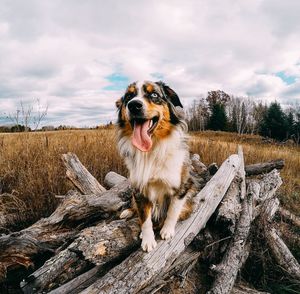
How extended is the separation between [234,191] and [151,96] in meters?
1.98

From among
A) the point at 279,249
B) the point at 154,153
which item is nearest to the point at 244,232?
the point at 279,249

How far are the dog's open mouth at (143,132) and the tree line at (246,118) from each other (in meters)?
10.5

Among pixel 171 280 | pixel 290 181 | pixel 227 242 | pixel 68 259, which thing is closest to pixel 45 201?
pixel 68 259

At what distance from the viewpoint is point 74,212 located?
3.73 m

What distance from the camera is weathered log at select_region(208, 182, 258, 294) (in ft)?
10.1

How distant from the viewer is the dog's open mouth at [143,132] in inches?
116

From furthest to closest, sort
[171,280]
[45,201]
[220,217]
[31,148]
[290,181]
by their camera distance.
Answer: [290,181], [31,148], [45,201], [220,217], [171,280]

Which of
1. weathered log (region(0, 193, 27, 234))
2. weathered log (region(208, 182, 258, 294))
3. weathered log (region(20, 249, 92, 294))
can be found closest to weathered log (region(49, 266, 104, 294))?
weathered log (region(20, 249, 92, 294))

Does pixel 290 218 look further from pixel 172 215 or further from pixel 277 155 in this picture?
pixel 277 155

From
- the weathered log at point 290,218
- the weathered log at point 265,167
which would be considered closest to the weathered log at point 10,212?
the weathered log at point 265,167

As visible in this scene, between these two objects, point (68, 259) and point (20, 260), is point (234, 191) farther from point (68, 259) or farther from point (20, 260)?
point (20, 260)

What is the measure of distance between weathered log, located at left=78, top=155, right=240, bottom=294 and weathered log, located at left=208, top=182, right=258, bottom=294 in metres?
0.42

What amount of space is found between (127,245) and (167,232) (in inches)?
16.7

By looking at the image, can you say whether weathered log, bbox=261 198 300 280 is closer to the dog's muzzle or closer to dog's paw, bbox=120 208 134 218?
dog's paw, bbox=120 208 134 218
